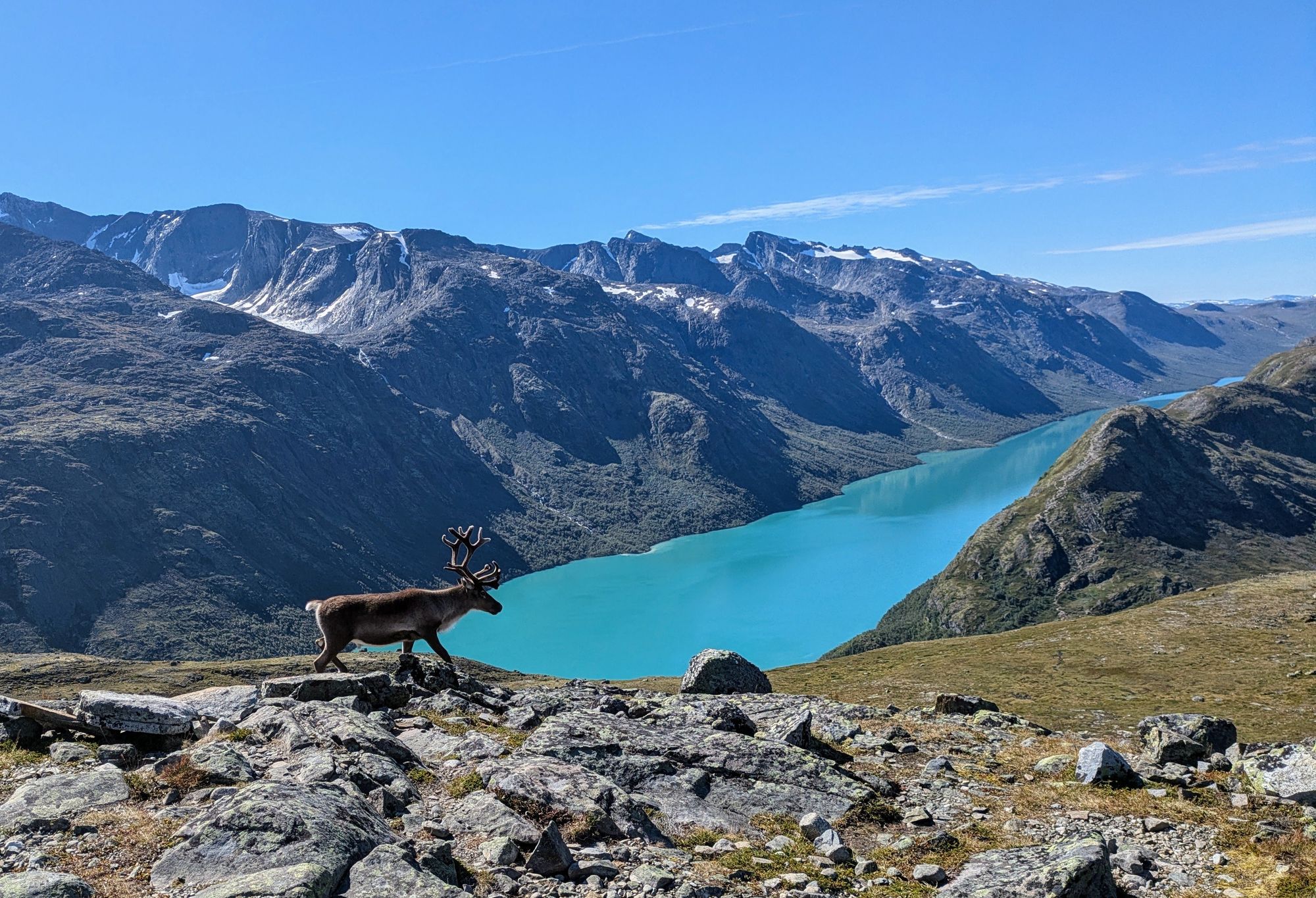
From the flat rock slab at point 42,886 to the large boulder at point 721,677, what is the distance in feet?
79.9

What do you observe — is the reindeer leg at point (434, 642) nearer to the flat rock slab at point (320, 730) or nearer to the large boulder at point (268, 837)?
the flat rock slab at point (320, 730)

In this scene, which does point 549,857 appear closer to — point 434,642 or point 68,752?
point 68,752

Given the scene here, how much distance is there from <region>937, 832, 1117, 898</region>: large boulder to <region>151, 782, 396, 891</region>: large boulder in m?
9.60

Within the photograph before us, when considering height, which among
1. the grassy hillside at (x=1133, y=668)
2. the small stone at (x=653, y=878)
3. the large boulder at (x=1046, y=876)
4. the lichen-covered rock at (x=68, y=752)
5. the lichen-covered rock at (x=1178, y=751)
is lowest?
the grassy hillside at (x=1133, y=668)

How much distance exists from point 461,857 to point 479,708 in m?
9.76

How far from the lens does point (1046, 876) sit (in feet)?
40.8

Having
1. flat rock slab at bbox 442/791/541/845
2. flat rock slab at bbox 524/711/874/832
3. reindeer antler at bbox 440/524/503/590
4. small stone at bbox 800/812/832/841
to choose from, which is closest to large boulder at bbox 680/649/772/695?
reindeer antler at bbox 440/524/503/590

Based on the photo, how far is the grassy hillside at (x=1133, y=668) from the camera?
2766 inches

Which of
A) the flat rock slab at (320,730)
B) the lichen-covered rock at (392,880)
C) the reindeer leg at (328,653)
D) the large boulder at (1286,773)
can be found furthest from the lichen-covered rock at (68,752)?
the large boulder at (1286,773)

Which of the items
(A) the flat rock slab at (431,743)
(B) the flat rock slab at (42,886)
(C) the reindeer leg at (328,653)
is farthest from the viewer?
(C) the reindeer leg at (328,653)

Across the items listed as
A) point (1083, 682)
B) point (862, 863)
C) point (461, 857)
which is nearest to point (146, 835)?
point (461, 857)

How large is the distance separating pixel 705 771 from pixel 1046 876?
7.82 meters

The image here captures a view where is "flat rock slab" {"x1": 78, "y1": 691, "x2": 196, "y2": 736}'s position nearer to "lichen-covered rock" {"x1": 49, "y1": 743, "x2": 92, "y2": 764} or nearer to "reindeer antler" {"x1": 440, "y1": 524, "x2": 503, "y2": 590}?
"lichen-covered rock" {"x1": 49, "y1": 743, "x2": 92, "y2": 764}

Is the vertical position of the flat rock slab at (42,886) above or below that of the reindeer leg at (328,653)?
above
